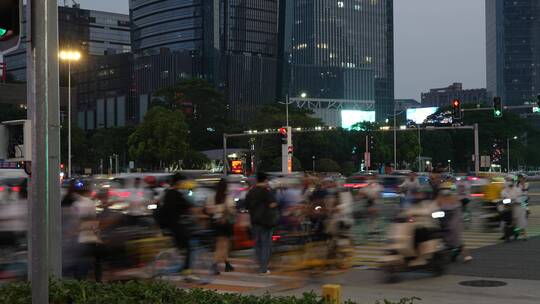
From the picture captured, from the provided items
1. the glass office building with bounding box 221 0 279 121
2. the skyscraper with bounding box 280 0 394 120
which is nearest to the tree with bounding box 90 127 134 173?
the glass office building with bounding box 221 0 279 121

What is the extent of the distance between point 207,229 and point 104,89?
14879cm

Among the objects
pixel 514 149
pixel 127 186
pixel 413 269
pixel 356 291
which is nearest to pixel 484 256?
pixel 413 269

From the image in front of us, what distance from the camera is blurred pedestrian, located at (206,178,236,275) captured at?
1339 centimetres

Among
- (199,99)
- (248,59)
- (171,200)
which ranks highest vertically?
(248,59)

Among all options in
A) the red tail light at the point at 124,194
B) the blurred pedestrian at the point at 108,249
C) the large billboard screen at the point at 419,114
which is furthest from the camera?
the large billboard screen at the point at 419,114

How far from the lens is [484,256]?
15.7m

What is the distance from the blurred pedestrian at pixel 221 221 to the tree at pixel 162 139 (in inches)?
2429

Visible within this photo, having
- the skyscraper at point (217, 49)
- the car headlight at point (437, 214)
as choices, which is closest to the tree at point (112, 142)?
the skyscraper at point (217, 49)

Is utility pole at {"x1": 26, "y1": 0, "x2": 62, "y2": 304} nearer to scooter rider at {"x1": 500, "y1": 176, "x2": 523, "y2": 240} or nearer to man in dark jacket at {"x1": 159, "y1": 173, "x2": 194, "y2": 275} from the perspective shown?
man in dark jacket at {"x1": 159, "y1": 173, "x2": 194, "y2": 275}

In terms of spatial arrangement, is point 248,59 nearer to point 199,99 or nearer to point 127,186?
point 199,99

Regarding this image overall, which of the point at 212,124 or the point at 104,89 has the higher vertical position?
the point at 104,89

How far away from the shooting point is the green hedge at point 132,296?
7094 millimetres

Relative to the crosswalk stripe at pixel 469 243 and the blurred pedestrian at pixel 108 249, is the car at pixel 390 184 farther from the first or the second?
the blurred pedestrian at pixel 108 249

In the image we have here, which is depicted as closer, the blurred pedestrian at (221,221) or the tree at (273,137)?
the blurred pedestrian at (221,221)
